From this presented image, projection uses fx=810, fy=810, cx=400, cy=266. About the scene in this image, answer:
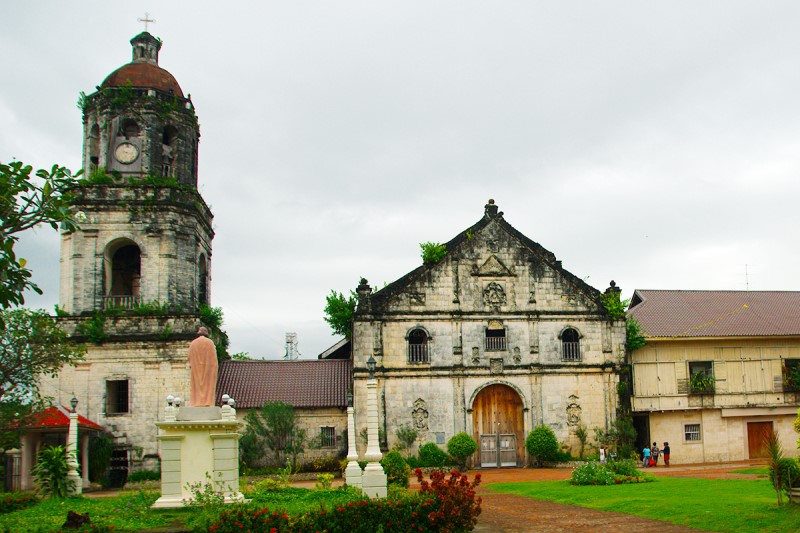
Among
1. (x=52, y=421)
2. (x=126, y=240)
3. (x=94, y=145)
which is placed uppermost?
(x=94, y=145)

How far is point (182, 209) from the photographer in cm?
3284

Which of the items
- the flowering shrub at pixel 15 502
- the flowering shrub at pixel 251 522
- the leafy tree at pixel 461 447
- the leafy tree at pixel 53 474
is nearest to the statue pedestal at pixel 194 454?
the flowering shrub at pixel 251 522

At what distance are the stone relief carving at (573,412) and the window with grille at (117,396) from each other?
18256mm

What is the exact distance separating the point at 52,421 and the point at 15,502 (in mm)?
10006

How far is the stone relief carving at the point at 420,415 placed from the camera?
111 ft

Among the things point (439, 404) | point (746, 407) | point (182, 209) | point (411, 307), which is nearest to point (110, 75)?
point (182, 209)

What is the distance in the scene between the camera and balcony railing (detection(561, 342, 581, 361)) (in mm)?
35531

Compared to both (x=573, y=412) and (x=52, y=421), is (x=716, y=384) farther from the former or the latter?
(x=52, y=421)

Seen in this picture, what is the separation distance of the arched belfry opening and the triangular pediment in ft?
47.2

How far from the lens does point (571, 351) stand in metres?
35.7

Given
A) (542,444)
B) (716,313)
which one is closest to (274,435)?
(542,444)

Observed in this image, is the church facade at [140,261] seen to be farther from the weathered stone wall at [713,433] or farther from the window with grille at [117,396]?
the weathered stone wall at [713,433]

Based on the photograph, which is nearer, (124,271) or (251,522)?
(251,522)

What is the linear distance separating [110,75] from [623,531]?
91.5 feet
